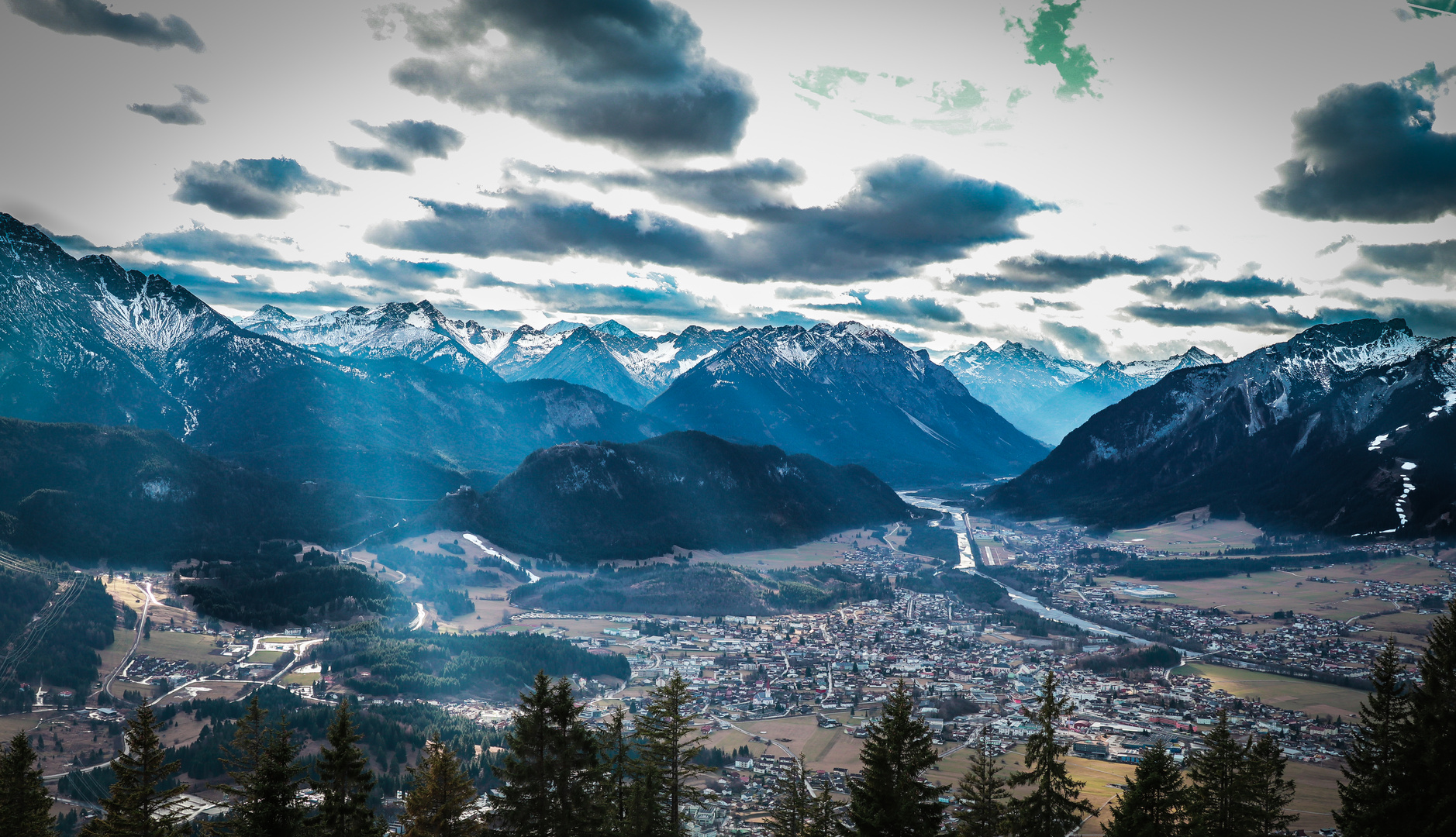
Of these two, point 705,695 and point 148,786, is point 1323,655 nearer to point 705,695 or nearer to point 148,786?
point 705,695

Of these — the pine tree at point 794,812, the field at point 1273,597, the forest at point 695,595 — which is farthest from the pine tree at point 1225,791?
the field at point 1273,597

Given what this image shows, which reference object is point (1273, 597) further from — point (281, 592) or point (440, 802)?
point (281, 592)

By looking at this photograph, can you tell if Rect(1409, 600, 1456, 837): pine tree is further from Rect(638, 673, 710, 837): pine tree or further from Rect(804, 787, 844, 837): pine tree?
Rect(638, 673, 710, 837): pine tree

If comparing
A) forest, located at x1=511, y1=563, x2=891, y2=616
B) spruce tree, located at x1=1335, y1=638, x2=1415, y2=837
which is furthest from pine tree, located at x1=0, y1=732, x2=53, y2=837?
forest, located at x1=511, y1=563, x2=891, y2=616

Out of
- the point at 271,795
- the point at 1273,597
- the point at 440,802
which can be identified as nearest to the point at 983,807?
the point at 440,802

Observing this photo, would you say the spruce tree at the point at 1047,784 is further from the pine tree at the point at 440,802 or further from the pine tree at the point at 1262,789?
the pine tree at the point at 440,802

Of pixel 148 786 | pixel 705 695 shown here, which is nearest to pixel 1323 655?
pixel 705 695
